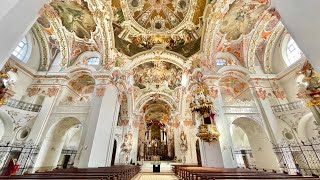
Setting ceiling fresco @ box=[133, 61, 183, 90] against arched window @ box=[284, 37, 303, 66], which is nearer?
arched window @ box=[284, 37, 303, 66]

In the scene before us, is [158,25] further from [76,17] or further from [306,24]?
[306,24]

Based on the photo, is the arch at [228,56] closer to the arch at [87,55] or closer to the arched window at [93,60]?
the arched window at [93,60]

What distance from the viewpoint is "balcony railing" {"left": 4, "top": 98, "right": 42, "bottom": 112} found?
28.2 feet

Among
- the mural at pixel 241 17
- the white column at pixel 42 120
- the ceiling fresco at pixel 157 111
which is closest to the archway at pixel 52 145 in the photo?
the white column at pixel 42 120

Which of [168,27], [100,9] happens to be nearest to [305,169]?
[168,27]

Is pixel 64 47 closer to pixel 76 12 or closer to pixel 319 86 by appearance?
pixel 76 12

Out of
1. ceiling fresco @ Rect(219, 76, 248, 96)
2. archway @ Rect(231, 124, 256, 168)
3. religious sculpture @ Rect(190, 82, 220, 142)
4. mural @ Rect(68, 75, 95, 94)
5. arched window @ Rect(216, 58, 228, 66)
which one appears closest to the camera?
religious sculpture @ Rect(190, 82, 220, 142)

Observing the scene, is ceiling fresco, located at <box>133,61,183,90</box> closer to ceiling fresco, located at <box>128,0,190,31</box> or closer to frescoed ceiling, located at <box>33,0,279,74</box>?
frescoed ceiling, located at <box>33,0,279,74</box>

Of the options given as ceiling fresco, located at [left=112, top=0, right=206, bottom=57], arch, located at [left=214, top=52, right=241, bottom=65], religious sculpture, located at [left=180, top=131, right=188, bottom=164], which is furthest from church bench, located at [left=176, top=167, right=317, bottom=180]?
religious sculpture, located at [left=180, top=131, right=188, bottom=164]

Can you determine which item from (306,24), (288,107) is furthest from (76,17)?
(288,107)

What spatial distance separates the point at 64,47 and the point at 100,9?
4.33m

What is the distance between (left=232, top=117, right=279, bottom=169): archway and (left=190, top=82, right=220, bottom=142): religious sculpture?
281 cm

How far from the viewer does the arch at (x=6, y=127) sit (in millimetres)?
8344

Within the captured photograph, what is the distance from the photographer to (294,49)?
31.8 ft
